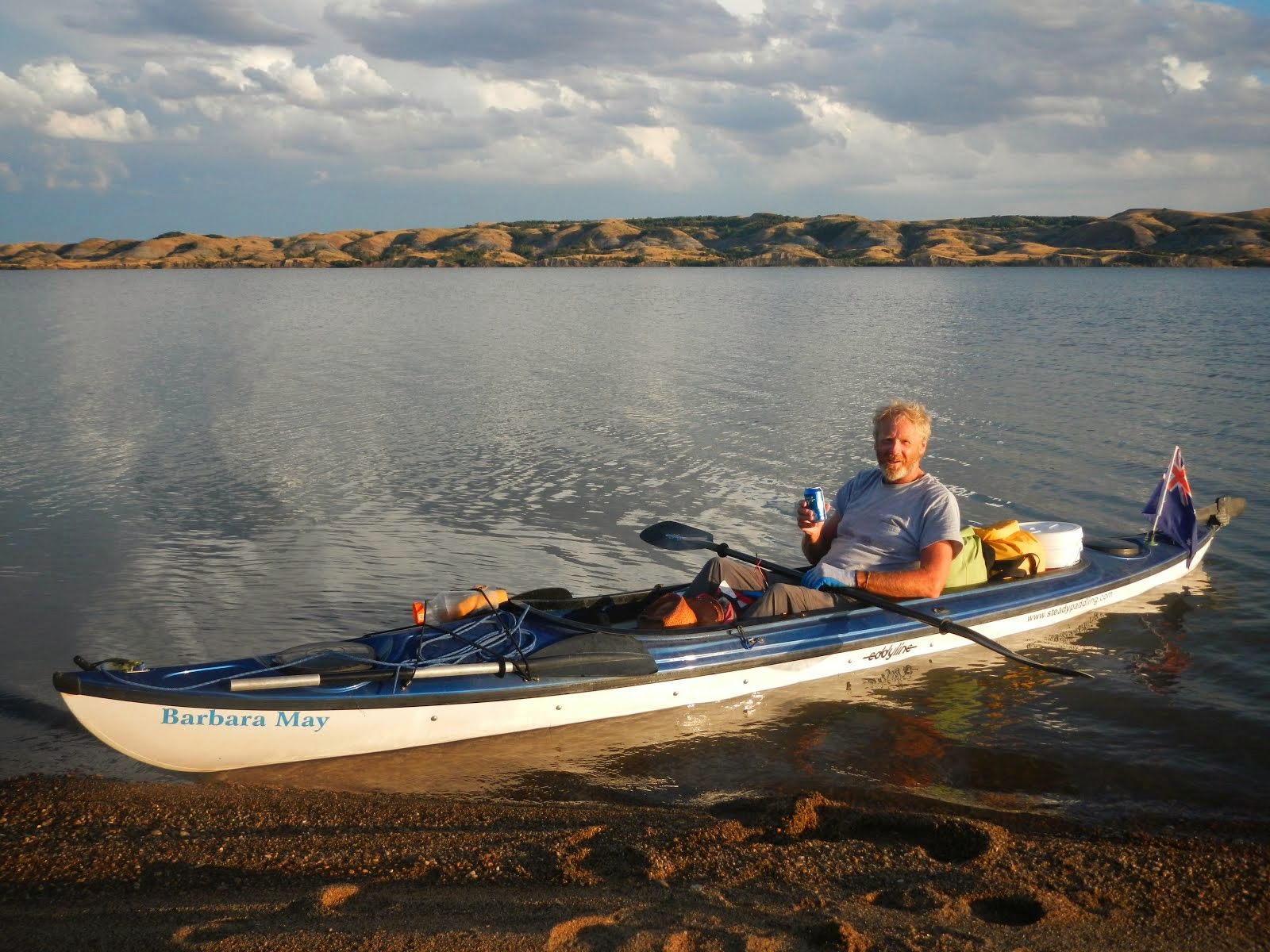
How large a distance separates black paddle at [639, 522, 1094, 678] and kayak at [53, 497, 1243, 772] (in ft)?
0.07

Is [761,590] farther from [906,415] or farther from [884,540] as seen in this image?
[906,415]

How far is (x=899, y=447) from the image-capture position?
24.0 ft

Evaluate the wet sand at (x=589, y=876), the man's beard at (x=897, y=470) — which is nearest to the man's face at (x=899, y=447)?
the man's beard at (x=897, y=470)

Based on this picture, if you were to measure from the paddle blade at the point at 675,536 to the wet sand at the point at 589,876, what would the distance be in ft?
9.22

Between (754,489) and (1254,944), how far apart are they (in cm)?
946

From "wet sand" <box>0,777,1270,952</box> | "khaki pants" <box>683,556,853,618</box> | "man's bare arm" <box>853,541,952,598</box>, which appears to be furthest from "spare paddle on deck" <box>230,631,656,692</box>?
"man's bare arm" <box>853,541,952,598</box>

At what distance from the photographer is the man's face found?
24.0 feet

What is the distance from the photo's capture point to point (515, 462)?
15219 mm

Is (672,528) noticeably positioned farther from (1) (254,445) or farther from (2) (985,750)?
(1) (254,445)

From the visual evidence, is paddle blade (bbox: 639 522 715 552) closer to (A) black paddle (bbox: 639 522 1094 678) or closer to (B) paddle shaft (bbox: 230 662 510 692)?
(A) black paddle (bbox: 639 522 1094 678)

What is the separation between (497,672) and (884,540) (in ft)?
9.74

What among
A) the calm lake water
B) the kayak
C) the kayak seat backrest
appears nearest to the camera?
the kayak

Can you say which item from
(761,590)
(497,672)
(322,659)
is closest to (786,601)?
(761,590)

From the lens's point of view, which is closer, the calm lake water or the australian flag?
the calm lake water
